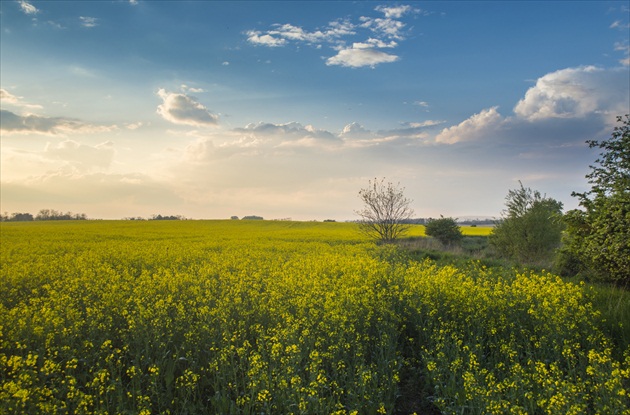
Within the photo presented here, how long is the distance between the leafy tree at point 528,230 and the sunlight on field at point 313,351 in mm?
15097

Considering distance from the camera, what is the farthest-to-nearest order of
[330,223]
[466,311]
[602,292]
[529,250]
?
[330,223] → [529,250] → [602,292] → [466,311]

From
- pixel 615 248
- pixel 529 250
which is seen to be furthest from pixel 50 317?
pixel 529 250

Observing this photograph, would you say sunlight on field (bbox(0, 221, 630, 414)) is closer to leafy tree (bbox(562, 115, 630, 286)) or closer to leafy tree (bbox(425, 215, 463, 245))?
leafy tree (bbox(562, 115, 630, 286))

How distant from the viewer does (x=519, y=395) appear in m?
5.64

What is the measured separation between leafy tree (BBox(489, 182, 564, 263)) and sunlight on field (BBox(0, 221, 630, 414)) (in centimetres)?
1510

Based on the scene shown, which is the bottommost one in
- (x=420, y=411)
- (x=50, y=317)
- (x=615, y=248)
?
(x=420, y=411)

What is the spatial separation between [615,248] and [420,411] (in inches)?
368

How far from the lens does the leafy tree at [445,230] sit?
35812 millimetres

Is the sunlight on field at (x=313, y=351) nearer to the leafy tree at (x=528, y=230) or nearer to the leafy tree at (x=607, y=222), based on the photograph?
the leafy tree at (x=607, y=222)

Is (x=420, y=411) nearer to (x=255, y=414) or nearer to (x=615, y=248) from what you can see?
(x=255, y=414)

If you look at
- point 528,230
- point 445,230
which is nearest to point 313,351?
point 528,230

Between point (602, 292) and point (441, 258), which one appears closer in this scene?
point (602, 292)

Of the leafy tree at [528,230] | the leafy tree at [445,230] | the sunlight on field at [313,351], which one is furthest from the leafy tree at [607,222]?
the leafy tree at [445,230]

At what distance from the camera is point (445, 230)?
36.0 m
